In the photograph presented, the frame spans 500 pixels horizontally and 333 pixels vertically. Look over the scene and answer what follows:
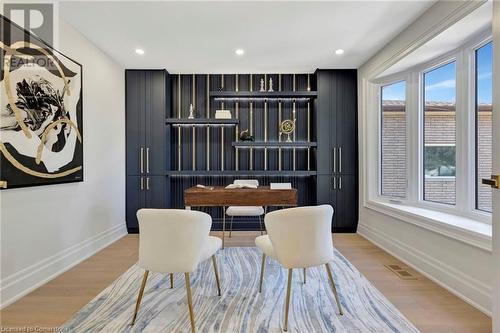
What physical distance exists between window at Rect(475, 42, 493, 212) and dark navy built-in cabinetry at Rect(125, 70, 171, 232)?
3837 millimetres

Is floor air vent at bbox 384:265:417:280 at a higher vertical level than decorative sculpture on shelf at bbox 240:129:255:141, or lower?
lower

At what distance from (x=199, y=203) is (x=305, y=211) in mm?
1571

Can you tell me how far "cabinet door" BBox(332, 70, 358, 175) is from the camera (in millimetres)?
4199

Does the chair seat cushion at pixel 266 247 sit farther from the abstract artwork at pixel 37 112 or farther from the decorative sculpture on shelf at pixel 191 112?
the decorative sculpture on shelf at pixel 191 112

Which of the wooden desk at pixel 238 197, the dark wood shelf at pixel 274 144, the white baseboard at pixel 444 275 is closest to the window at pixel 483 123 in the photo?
the white baseboard at pixel 444 275

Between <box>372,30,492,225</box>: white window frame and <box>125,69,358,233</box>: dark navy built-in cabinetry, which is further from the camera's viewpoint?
<box>125,69,358,233</box>: dark navy built-in cabinetry

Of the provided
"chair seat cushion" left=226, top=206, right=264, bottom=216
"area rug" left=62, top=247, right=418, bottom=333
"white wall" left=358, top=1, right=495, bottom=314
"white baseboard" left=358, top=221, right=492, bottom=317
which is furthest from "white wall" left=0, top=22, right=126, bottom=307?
"white baseboard" left=358, top=221, right=492, bottom=317

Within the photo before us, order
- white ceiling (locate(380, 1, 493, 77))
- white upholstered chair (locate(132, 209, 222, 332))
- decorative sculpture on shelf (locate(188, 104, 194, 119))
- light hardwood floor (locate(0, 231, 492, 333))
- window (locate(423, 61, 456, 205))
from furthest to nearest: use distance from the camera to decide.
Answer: decorative sculpture on shelf (locate(188, 104, 194, 119)), window (locate(423, 61, 456, 205)), white ceiling (locate(380, 1, 493, 77)), light hardwood floor (locate(0, 231, 492, 333)), white upholstered chair (locate(132, 209, 222, 332))

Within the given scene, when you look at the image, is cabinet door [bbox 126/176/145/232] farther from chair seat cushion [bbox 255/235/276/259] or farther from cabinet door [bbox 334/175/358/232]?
cabinet door [bbox 334/175/358/232]

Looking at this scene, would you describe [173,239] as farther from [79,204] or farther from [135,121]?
[135,121]

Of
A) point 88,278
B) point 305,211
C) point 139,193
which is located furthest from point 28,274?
point 305,211

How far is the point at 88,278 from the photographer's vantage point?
8.45 ft

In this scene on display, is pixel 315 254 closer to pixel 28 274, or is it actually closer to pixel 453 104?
pixel 453 104

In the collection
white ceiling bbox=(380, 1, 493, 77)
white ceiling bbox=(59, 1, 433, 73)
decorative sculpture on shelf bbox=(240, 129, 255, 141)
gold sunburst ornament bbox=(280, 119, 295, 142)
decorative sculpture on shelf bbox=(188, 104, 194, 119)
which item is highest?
white ceiling bbox=(59, 1, 433, 73)
